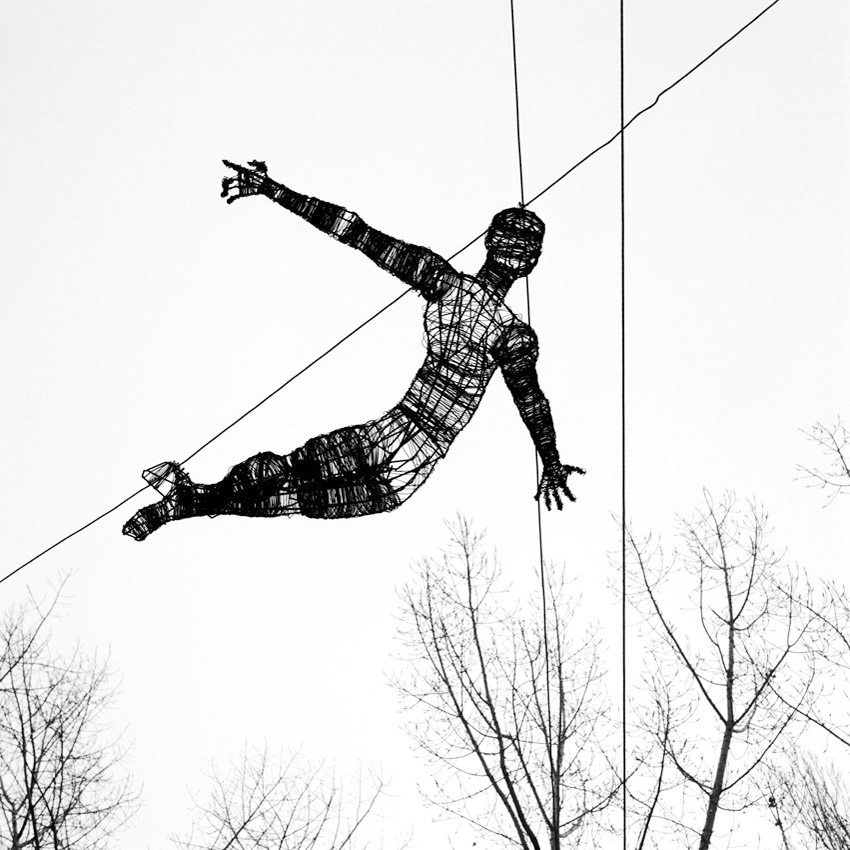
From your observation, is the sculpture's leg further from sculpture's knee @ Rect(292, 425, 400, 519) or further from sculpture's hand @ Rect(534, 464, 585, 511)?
sculpture's hand @ Rect(534, 464, 585, 511)

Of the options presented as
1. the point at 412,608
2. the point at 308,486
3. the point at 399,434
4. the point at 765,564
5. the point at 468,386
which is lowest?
the point at 308,486

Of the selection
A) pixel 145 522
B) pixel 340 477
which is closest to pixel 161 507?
pixel 145 522

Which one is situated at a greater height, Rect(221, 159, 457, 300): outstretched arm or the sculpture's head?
the sculpture's head

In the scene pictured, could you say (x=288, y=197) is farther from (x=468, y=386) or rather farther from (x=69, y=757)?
(x=69, y=757)

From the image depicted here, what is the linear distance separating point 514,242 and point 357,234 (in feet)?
2.16

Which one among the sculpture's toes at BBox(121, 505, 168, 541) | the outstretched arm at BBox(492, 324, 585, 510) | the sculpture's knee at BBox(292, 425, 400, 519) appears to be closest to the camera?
A: the sculpture's knee at BBox(292, 425, 400, 519)

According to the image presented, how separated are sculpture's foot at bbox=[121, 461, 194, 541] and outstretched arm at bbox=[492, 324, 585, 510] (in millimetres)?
1282

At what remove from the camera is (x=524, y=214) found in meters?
3.60

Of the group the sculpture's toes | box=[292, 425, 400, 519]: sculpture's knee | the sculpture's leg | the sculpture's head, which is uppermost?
the sculpture's head

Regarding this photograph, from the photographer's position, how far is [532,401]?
141 inches

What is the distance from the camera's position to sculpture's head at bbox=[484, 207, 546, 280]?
353cm

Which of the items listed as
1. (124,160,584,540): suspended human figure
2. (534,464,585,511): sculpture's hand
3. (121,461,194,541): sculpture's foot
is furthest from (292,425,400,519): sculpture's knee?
(534,464,585,511): sculpture's hand

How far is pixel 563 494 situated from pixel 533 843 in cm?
429

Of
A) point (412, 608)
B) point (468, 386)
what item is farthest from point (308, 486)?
point (412, 608)
